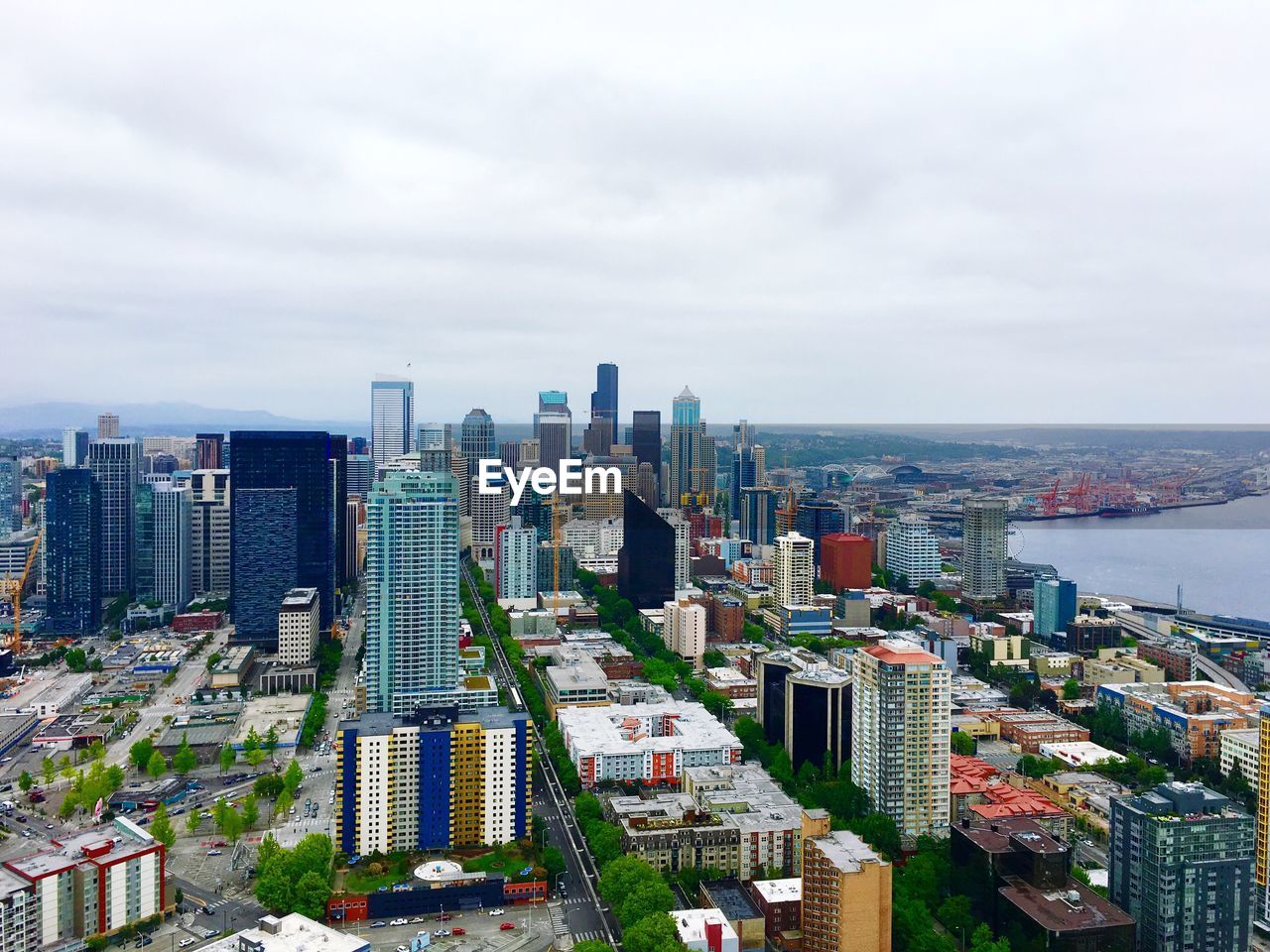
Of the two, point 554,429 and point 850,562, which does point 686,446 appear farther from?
point 850,562

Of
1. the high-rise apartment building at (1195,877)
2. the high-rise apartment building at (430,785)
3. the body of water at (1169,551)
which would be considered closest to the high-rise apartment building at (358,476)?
the body of water at (1169,551)

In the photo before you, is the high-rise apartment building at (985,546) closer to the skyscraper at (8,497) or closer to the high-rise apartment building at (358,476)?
the high-rise apartment building at (358,476)

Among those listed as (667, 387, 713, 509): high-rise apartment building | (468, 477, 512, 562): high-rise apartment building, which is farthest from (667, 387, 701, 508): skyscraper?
(468, 477, 512, 562): high-rise apartment building

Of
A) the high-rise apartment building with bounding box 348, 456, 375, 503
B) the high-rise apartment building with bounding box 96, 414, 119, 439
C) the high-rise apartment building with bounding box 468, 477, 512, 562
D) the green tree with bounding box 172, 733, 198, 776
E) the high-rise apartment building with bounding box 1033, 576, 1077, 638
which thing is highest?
the high-rise apartment building with bounding box 96, 414, 119, 439

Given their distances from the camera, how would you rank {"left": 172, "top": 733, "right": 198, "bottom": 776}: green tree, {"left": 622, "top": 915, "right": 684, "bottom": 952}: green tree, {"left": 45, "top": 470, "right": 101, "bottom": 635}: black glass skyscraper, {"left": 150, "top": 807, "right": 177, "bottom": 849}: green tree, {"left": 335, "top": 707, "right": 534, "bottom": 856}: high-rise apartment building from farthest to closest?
1. {"left": 45, "top": 470, "right": 101, "bottom": 635}: black glass skyscraper
2. {"left": 172, "top": 733, "right": 198, "bottom": 776}: green tree
3. {"left": 150, "top": 807, "right": 177, "bottom": 849}: green tree
4. {"left": 335, "top": 707, "right": 534, "bottom": 856}: high-rise apartment building
5. {"left": 622, "top": 915, "right": 684, "bottom": 952}: green tree

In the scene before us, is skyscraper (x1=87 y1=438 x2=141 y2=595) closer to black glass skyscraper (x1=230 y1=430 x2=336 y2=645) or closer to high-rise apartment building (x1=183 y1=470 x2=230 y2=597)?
high-rise apartment building (x1=183 y1=470 x2=230 y2=597)

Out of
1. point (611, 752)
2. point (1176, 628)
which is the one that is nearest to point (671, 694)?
point (611, 752)
